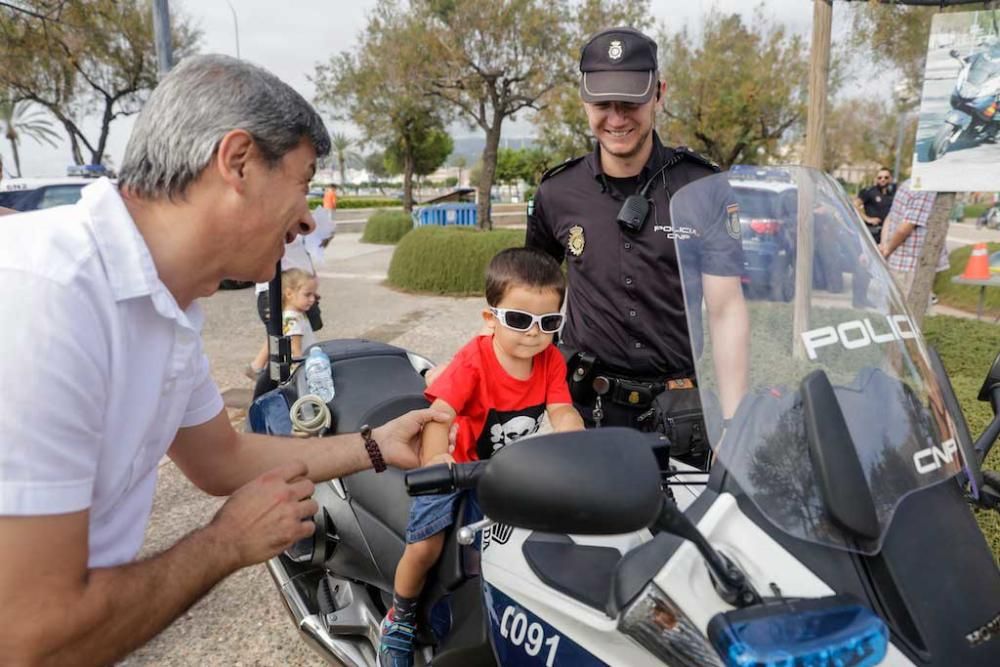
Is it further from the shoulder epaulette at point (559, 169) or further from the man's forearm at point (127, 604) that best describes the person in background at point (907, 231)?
the man's forearm at point (127, 604)

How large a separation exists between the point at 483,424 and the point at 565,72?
41.7ft

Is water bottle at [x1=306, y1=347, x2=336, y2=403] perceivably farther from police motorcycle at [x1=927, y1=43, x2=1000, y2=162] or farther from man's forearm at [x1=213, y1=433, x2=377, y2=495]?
police motorcycle at [x1=927, y1=43, x2=1000, y2=162]

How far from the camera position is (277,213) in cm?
135

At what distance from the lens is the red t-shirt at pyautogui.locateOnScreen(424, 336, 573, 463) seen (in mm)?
1935

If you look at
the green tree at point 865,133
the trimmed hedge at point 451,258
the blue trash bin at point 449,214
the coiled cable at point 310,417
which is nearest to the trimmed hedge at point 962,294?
the trimmed hedge at point 451,258

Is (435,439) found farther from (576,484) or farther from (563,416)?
(576,484)

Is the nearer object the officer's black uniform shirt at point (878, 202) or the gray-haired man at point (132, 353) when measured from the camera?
the gray-haired man at point (132, 353)

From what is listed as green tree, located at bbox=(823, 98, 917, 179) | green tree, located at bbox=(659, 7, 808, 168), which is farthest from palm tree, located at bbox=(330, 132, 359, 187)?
green tree, located at bbox=(823, 98, 917, 179)

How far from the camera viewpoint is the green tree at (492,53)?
12641mm

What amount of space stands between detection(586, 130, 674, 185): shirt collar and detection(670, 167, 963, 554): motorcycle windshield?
1007 millimetres

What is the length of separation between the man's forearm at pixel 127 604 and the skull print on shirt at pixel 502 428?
86cm

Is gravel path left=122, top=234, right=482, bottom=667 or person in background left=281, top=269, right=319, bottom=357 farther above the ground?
person in background left=281, top=269, right=319, bottom=357

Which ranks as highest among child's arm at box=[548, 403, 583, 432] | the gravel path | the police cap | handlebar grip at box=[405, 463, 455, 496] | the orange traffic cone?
the police cap

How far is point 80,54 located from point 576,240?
17706mm
